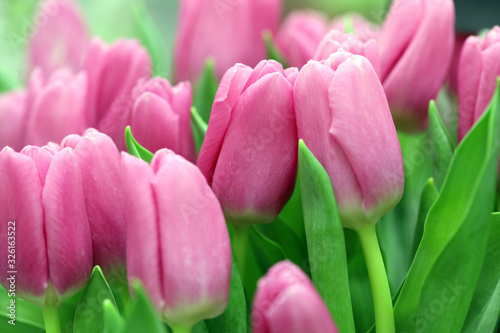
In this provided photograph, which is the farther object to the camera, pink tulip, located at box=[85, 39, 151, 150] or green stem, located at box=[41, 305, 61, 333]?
pink tulip, located at box=[85, 39, 151, 150]

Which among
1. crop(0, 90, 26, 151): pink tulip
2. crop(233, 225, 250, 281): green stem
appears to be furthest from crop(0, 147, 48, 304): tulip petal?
crop(0, 90, 26, 151): pink tulip

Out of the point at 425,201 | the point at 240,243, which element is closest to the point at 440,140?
the point at 425,201

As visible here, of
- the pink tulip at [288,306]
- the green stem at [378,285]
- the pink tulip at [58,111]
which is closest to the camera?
the pink tulip at [288,306]

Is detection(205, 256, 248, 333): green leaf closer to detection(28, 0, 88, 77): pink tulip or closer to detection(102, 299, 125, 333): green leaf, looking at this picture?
detection(102, 299, 125, 333): green leaf

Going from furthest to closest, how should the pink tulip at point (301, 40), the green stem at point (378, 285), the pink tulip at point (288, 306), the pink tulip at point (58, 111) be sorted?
the pink tulip at point (301, 40)
the pink tulip at point (58, 111)
the green stem at point (378, 285)
the pink tulip at point (288, 306)

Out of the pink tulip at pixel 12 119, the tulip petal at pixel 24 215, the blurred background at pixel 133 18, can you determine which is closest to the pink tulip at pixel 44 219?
the tulip petal at pixel 24 215

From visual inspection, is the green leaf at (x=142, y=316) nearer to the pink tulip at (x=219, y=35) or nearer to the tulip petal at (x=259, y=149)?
the tulip petal at (x=259, y=149)

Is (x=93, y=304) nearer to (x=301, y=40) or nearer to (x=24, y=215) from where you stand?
(x=24, y=215)
